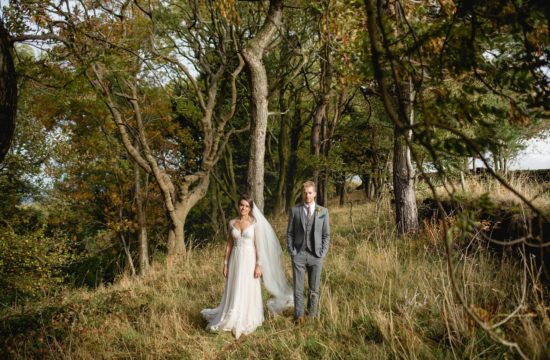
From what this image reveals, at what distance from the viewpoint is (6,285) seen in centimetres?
1328

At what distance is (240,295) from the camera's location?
620 cm

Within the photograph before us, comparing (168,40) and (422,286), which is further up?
(168,40)

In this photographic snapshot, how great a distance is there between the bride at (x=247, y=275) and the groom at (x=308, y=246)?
0.73 m

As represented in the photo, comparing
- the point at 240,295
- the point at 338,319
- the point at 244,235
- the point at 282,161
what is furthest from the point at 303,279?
the point at 282,161

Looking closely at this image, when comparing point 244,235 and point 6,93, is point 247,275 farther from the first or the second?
point 6,93

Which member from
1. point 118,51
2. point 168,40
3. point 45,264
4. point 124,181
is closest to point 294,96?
point 168,40

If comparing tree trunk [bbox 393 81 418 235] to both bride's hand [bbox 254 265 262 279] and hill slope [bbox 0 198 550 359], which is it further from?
bride's hand [bbox 254 265 262 279]

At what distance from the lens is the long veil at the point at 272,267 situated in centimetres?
654

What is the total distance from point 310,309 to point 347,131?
53.1 ft

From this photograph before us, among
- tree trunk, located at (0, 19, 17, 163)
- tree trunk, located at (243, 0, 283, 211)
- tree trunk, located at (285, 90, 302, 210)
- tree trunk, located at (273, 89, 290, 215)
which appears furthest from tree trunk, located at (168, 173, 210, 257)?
tree trunk, located at (285, 90, 302, 210)

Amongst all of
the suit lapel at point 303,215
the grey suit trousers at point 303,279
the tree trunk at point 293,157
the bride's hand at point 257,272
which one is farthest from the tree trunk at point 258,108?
the tree trunk at point 293,157

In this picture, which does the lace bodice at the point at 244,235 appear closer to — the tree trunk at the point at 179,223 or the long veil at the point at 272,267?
the long veil at the point at 272,267

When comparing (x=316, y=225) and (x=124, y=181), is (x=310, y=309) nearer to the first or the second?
(x=316, y=225)

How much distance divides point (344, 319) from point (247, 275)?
5.91ft
